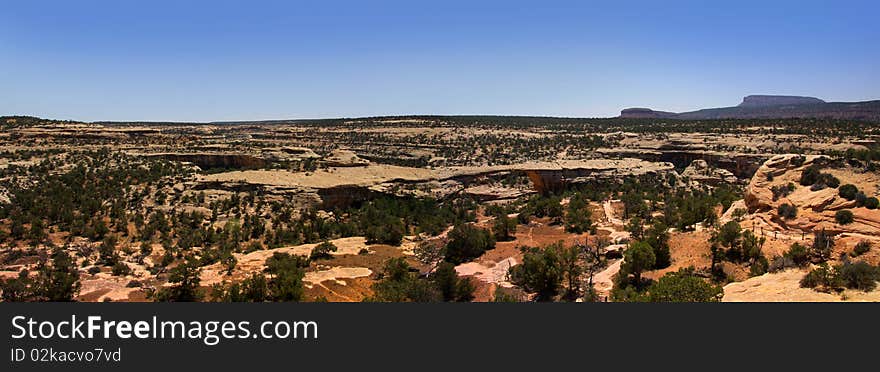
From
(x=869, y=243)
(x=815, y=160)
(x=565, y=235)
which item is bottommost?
(x=565, y=235)

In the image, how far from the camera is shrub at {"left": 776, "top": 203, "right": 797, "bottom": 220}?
1806cm

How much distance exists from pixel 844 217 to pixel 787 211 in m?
2.08

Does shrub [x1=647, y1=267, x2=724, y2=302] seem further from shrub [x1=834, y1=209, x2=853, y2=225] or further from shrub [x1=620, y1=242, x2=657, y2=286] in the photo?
shrub [x1=834, y1=209, x2=853, y2=225]

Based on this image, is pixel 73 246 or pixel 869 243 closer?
pixel 869 243

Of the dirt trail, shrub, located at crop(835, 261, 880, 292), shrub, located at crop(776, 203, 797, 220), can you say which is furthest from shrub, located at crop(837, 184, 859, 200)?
the dirt trail

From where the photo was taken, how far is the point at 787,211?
720 inches

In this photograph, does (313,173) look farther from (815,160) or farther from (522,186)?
(815,160)

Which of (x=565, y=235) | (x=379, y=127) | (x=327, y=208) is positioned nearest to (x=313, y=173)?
(x=327, y=208)

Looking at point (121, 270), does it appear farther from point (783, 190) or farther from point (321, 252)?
point (783, 190)

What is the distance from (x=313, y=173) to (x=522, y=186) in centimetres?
1669

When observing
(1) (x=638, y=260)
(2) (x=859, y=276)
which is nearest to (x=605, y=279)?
(1) (x=638, y=260)

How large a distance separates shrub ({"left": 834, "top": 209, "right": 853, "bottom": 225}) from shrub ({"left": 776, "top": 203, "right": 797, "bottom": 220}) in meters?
1.48

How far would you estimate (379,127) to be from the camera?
278ft

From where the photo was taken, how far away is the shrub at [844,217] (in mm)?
16141
